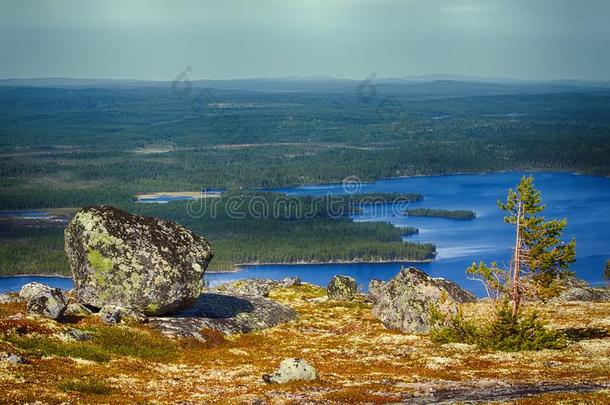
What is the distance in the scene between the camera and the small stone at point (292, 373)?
139ft

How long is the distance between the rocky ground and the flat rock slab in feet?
3.30

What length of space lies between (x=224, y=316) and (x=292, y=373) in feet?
68.7

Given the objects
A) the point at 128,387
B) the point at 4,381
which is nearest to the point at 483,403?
the point at 128,387

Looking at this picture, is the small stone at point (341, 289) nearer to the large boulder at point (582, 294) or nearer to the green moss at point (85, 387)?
the large boulder at point (582, 294)

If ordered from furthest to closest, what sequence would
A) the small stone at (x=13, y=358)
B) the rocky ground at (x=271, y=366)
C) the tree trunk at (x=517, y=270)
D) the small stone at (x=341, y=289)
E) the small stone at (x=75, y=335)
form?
the small stone at (x=341, y=289)
the tree trunk at (x=517, y=270)
the small stone at (x=75, y=335)
the small stone at (x=13, y=358)
the rocky ground at (x=271, y=366)

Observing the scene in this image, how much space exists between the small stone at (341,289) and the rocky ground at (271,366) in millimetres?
24696

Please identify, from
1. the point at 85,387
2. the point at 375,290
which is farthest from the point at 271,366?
the point at 375,290

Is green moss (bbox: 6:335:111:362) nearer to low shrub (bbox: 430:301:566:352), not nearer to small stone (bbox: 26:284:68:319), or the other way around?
small stone (bbox: 26:284:68:319)

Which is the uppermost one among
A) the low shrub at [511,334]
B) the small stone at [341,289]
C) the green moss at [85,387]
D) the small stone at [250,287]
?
the green moss at [85,387]

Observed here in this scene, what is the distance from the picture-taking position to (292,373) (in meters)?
42.6

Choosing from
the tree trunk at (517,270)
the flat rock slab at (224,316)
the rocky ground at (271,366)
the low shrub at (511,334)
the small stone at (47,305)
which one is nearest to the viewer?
the rocky ground at (271,366)

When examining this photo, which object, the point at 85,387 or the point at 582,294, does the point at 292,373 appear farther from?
the point at 582,294

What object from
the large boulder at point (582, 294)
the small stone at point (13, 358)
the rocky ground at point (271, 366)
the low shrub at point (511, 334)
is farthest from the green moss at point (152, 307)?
the large boulder at point (582, 294)

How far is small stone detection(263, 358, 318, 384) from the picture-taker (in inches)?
1668
